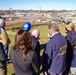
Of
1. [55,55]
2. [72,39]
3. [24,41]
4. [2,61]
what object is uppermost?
[24,41]

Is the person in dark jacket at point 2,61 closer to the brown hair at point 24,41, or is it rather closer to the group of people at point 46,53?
Answer: the group of people at point 46,53

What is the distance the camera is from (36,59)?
130 inches

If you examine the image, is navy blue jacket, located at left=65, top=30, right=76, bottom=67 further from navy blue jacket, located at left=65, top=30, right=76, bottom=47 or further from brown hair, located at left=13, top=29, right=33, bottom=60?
brown hair, located at left=13, top=29, right=33, bottom=60

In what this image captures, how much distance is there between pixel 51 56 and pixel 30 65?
2.60 feet

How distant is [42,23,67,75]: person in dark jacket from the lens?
4.00 meters

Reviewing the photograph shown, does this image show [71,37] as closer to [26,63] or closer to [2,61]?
[2,61]

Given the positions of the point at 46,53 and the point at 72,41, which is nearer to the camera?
the point at 46,53

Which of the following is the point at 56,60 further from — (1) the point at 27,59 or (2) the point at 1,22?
(2) the point at 1,22

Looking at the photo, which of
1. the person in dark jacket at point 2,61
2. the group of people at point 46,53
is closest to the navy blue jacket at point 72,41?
the group of people at point 46,53

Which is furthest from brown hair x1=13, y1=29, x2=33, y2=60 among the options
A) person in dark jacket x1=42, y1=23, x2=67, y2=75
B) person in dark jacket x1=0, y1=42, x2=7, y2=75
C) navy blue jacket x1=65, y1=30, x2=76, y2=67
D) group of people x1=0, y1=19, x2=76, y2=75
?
navy blue jacket x1=65, y1=30, x2=76, y2=67

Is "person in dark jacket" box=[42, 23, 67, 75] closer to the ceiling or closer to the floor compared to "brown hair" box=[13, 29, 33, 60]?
closer to the floor

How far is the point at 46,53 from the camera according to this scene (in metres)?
4.04

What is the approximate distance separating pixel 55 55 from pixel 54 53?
44mm

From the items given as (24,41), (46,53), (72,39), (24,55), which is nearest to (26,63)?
(24,55)
